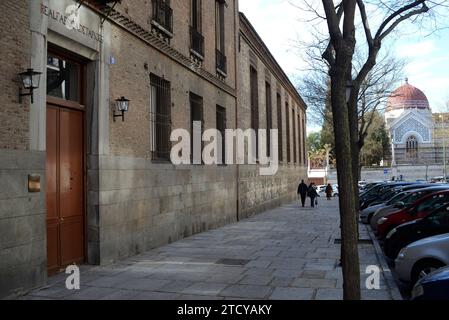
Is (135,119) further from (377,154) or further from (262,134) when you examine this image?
(377,154)

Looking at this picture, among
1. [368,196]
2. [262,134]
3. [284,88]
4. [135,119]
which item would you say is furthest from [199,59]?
[284,88]

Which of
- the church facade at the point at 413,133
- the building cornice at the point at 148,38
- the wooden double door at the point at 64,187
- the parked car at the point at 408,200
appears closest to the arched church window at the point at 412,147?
the church facade at the point at 413,133

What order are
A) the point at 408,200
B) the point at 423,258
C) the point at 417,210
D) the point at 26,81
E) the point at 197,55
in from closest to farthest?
the point at 26,81
the point at 423,258
the point at 417,210
the point at 408,200
the point at 197,55

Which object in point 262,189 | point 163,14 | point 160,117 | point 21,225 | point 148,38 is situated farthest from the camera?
point 262,189

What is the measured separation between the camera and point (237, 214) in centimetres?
2077

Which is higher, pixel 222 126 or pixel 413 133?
pixel 413 133

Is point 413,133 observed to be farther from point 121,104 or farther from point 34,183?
point 34,183

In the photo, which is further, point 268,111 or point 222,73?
point 268,111

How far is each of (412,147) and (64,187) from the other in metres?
83.2

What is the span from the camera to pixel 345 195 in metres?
5.50

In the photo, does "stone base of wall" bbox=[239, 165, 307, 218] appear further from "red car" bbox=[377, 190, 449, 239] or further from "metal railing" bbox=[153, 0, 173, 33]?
"metal railing" bbox=[153, 0, 173, 33]

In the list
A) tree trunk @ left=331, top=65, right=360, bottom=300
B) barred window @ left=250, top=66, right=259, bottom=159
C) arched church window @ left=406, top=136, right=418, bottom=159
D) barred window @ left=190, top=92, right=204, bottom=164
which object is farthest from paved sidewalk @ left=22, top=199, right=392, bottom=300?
arched church window @ left=406, top=136, right=418, bottom=159

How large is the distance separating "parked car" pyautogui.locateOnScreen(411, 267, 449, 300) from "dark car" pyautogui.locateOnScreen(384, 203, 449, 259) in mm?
4062

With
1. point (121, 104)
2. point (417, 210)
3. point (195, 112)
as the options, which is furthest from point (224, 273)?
point (195, 112)
